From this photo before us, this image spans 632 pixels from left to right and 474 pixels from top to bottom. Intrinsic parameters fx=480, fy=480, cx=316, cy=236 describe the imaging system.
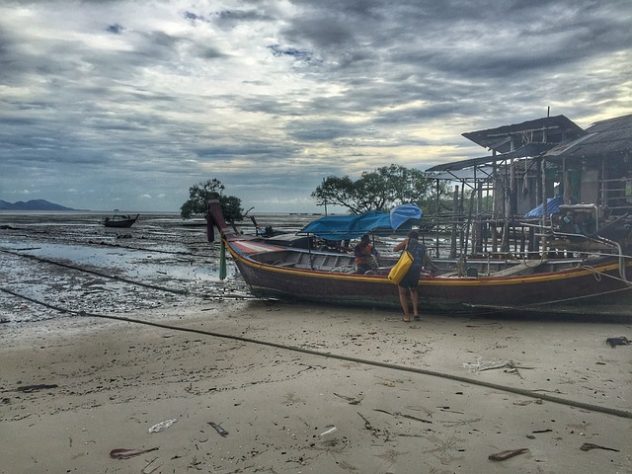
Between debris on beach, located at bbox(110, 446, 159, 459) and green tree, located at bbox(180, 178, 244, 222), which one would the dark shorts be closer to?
debris on beach, located at bbox(110, 446, 159, 459)

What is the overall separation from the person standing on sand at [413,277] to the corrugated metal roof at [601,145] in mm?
6814

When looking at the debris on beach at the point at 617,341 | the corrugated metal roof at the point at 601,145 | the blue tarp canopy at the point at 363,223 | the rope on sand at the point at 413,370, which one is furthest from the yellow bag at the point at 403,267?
the corrugated metal roof at the point at 601,145

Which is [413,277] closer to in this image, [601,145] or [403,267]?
[403,267]

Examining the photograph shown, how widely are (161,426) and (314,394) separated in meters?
1.65

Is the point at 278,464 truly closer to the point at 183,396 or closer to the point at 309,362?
the point at 183,396

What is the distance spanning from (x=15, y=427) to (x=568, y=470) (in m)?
5.05

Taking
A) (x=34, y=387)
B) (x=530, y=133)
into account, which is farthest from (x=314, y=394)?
(x=530, y=133)

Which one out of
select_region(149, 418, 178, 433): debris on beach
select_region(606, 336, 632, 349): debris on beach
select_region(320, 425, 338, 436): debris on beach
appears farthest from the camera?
select_region(606, 336, 632, 349): debris on beach

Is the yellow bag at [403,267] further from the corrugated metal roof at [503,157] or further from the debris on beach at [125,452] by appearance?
the corrugated metal roof at [503,157]

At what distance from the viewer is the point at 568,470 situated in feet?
12.2

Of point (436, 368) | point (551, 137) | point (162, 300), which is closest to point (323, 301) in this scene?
point (162, 300)

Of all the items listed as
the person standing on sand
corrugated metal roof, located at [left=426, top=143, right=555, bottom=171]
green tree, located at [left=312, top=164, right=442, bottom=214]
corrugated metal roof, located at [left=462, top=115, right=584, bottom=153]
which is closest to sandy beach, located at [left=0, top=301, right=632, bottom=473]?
the person standing on sand

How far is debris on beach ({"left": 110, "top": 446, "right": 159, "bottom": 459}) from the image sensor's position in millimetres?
4121

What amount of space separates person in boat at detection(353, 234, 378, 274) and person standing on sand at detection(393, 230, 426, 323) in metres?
1.90
